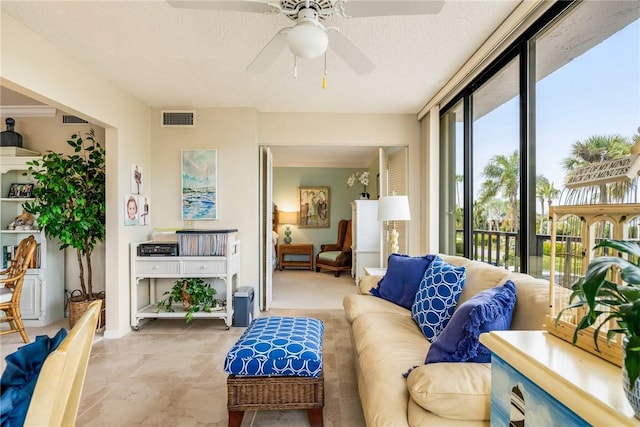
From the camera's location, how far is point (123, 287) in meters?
3.40

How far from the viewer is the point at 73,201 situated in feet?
10.8

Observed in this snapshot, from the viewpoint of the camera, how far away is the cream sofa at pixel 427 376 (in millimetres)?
1264

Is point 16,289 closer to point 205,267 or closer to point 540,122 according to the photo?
point 205,267

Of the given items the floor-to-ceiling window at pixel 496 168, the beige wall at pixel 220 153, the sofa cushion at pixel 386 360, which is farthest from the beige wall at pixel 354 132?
the sofa cushion at pixel 386 360

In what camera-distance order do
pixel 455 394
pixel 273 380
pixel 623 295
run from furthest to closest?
pixel 273 380 → pixel 455 394 → pixel 623 295

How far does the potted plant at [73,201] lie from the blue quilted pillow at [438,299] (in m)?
3.09

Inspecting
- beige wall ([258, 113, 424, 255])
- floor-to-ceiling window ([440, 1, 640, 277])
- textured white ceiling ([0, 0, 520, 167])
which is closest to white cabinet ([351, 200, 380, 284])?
beige wall ([258, 113, 424, 255])

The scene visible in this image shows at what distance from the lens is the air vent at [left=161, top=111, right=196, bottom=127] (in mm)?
3949

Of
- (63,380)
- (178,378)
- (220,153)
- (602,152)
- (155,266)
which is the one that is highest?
(220,153)

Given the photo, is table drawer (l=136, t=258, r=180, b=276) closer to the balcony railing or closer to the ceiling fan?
the ceiling fan

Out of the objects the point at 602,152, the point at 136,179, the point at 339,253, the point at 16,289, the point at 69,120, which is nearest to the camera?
the point at 602,152

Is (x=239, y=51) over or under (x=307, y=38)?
over

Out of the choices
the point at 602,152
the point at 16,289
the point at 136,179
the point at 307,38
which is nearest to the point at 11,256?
the point at 16,289

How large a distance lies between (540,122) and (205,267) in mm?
3171
